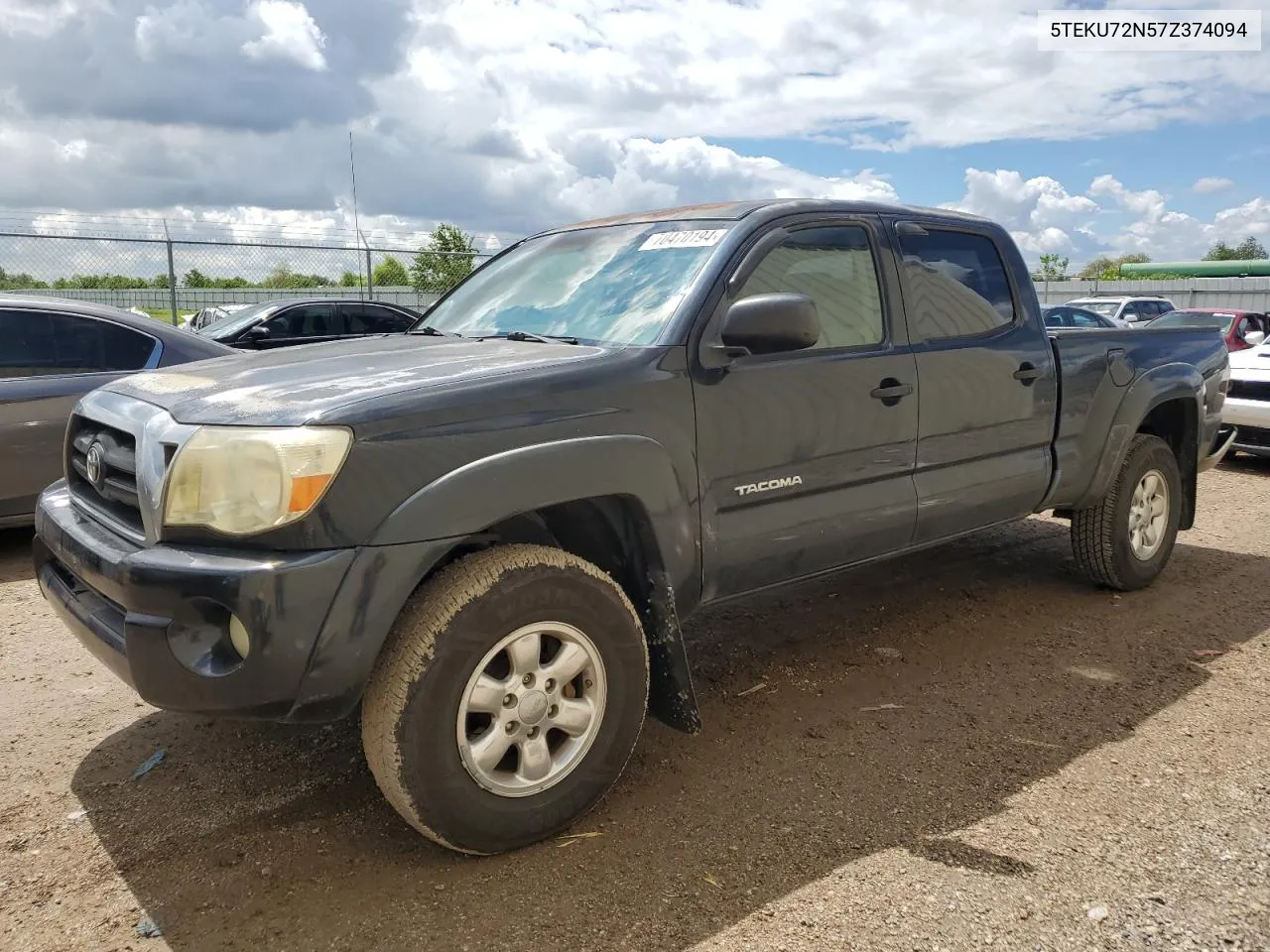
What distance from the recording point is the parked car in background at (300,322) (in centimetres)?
1064

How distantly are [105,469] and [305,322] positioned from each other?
8.70 meters

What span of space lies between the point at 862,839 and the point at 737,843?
361mm

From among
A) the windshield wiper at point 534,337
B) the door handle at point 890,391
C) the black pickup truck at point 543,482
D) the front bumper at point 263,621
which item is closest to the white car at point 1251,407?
the black pickup truck at point 543,482

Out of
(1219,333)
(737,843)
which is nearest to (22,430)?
(737,843)

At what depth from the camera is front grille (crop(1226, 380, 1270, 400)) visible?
349 inches

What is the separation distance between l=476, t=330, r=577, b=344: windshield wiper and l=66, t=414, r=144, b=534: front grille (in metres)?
1.26

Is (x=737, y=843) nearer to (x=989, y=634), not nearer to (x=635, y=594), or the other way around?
(x=635, y=594)

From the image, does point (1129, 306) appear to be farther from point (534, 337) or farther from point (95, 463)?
point (95, 463)

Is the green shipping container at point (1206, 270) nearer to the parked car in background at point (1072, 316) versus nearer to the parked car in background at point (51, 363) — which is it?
the parked car in background at point (1072, 316)

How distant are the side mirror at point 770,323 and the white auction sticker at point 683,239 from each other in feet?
1.35

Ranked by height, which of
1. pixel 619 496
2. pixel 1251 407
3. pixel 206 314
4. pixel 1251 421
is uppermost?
pixel 206 314

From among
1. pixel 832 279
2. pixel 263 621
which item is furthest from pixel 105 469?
pixel 832 279

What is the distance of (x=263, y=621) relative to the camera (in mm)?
2309

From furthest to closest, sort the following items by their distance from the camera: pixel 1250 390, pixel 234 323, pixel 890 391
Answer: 1. pixel 234 323
2. pixel 1250 390
3. pixel 890 391
